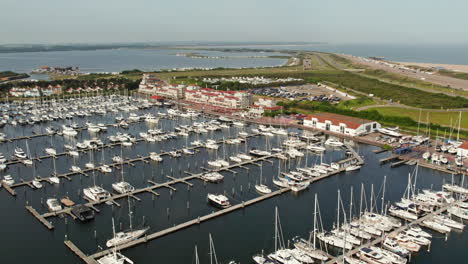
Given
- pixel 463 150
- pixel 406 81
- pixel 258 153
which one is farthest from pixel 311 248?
pixel 406 81

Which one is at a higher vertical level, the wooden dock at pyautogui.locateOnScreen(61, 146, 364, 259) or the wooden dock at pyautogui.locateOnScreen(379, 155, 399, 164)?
the wooden dock at pyautogui.locateOnScreen(379, 155, 399, 164)

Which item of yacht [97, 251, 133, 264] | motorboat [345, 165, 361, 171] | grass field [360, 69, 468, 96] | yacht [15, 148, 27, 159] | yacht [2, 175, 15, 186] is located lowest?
yacht [97, 251, 133, 264]

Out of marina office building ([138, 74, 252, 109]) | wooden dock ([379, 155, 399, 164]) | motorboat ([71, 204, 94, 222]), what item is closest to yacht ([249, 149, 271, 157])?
wooden dock ([379, 155, 399, 164])

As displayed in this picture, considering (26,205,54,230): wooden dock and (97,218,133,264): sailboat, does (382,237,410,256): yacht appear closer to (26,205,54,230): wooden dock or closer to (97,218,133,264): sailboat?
(97,218,133,264): sailboat

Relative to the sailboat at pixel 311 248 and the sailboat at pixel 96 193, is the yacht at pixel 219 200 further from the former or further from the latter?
the sailboat at pixel 96 193

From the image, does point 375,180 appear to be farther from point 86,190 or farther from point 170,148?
point 86,190

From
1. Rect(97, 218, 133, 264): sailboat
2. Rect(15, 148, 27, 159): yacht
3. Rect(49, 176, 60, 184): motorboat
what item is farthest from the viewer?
Rect(15, 148, 27, 159): yacht

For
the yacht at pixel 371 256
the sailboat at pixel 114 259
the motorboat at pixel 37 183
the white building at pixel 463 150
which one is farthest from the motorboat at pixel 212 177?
the white building at pixel 463 150
